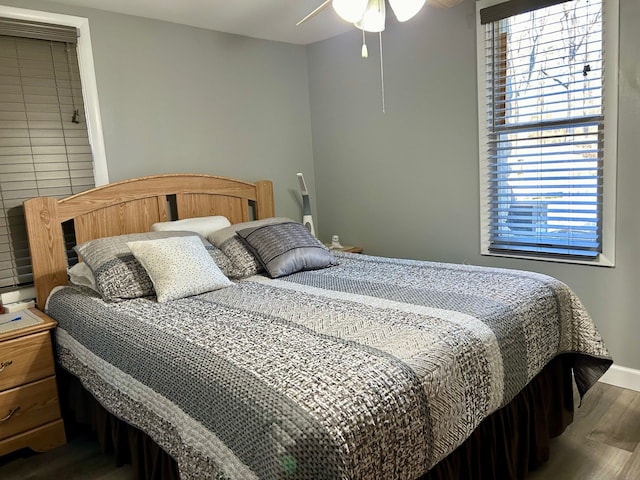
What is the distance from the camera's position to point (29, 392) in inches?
89.4

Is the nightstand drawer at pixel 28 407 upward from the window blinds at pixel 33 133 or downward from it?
downward

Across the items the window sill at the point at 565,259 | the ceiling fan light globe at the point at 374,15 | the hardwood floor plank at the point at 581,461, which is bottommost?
the hardwood floor plank at the point at 581,461

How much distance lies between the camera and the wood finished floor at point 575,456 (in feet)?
6.61

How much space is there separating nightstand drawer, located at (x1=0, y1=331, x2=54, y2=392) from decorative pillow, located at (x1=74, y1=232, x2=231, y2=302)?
358 millimetres

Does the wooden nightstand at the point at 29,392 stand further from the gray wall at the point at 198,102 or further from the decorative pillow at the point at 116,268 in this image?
the gray wall at the point at 198,102

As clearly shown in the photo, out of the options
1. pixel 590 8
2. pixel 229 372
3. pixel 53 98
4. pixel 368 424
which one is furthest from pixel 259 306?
pixel 590 8

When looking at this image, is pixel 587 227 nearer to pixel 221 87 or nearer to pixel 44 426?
pixel 221 87

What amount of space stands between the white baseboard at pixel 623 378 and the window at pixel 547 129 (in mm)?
603

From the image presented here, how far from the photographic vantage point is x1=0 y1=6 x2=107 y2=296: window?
2.56m

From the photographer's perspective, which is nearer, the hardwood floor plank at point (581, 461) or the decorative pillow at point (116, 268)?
the hardwood floor plank at point (581, 461)

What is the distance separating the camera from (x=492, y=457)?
1.81 m

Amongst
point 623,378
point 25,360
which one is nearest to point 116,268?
point 25,360

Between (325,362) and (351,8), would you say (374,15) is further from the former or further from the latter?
(325,362)

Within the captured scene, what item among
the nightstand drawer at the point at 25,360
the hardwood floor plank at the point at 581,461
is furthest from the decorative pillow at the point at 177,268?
the hardwood floor plank at the point at 581,461
